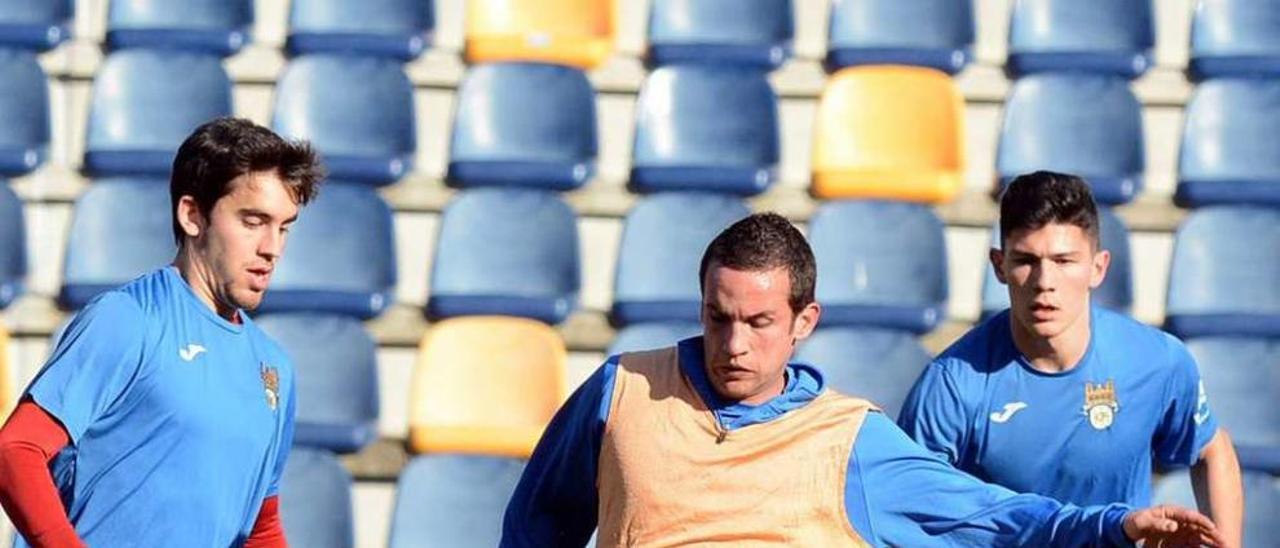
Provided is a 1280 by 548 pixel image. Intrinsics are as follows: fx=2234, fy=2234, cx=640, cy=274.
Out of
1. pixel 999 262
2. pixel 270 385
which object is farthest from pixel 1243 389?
pixel 270 385

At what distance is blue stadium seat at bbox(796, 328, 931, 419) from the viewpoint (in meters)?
6.50

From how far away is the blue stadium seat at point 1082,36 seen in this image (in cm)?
728

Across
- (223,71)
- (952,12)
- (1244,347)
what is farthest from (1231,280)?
(223,71)

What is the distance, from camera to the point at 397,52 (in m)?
7.16

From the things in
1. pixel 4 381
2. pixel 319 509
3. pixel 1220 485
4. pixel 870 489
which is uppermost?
pixel 870 489

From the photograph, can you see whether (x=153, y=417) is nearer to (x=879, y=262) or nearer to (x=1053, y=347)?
(x=1053, y=347)

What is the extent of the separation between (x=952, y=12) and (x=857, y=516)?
3920 millimetres

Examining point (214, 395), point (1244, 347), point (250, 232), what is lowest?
point (1244, 347)

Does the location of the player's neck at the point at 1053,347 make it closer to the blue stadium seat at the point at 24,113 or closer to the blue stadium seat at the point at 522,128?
the blue stadium seat at the point at 522,128

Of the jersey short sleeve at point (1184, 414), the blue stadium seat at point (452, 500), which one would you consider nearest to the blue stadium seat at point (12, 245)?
the blue stadium seat at point (452, 500)

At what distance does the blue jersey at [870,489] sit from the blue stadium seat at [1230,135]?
3.68 meters

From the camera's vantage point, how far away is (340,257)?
675 cm

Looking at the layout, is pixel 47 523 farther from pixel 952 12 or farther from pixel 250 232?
pixel 952 12

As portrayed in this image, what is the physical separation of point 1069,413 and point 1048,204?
0.46m
